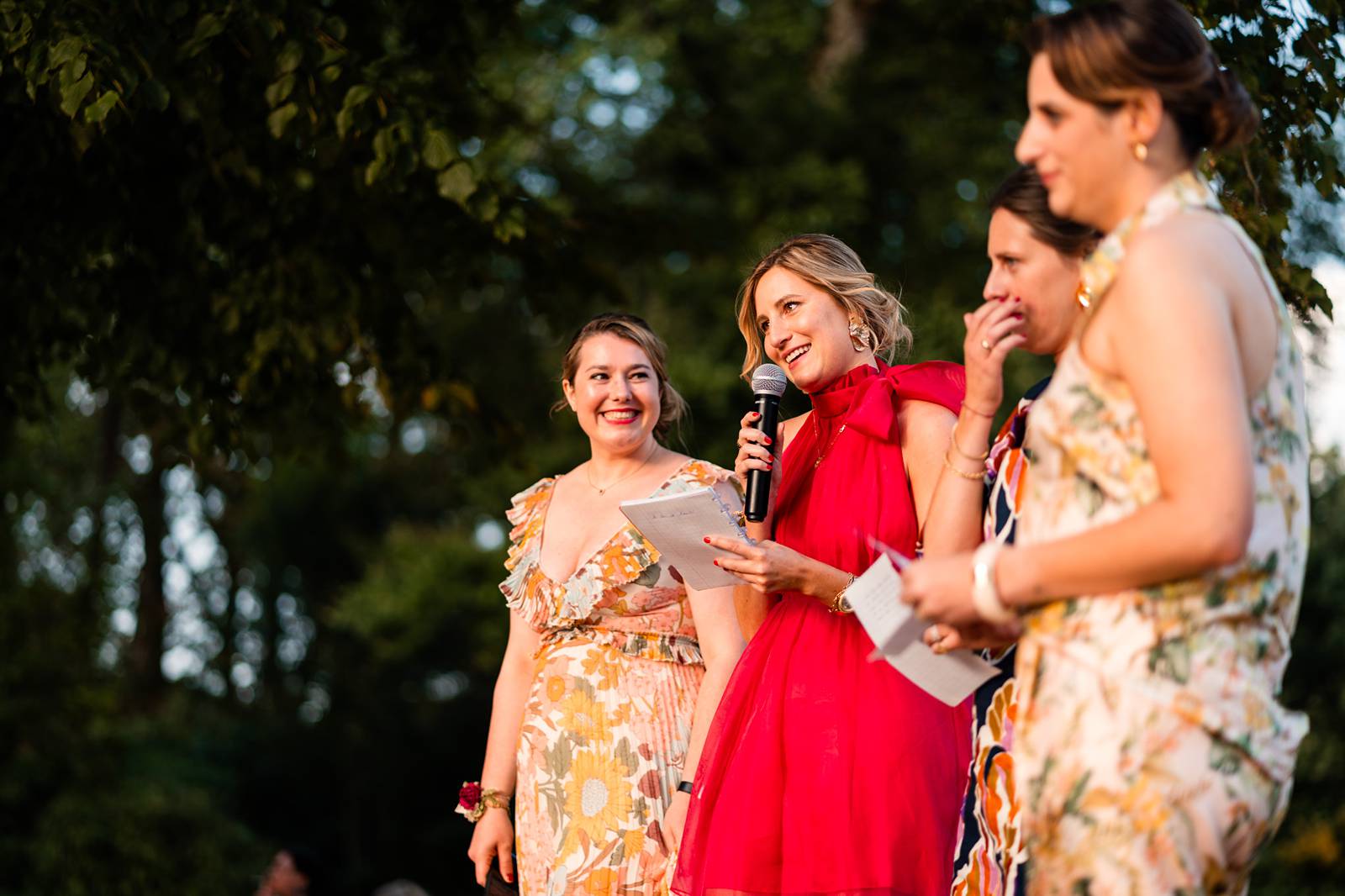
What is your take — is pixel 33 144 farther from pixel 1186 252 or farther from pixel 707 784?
pixel 1186 252

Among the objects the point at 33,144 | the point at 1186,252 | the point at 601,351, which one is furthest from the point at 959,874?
the point at 33,144

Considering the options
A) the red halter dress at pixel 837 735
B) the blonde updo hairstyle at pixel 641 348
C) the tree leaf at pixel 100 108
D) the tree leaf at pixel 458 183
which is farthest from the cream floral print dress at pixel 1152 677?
the tree leaf at pixel 458 183

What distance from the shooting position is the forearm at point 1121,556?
1958 mm

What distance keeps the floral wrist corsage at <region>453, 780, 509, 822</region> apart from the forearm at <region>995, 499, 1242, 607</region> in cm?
249

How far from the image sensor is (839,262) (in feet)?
12.1

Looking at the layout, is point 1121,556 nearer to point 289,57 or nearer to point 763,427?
point 763,427

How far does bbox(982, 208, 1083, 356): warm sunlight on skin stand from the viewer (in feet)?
8.74

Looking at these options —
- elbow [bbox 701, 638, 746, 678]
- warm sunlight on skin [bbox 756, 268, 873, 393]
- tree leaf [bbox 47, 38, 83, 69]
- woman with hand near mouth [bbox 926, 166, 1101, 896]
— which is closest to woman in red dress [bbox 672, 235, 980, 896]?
warm sunlight on skin [bbox 756, 268, 873, 393]

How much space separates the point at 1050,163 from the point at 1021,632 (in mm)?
694

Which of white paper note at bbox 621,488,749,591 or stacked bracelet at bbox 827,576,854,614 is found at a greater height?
white paper note at bbox 621,488,749,591

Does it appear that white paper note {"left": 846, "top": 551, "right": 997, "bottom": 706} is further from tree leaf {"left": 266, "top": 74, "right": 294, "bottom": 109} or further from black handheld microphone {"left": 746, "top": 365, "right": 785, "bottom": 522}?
tree leaf {"left": 266, "top": 74, "right": 294, "bottom": 109}

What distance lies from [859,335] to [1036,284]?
104cm

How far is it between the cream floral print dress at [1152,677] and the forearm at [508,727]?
7.64 ft

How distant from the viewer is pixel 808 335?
3.64 meters
